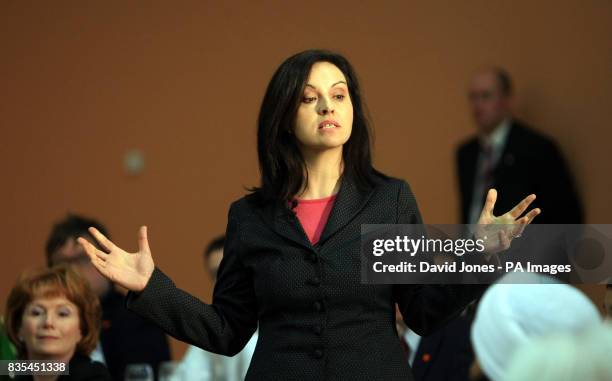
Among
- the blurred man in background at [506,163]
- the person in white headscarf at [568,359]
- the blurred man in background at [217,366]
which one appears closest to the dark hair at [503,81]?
the blurred man in background at [506,163]

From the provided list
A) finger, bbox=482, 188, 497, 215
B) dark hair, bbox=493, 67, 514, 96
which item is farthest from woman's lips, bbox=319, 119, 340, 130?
dark hair, bbox=493, 67, 514, 96

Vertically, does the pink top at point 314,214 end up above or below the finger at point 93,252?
above

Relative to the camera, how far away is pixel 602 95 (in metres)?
5.80

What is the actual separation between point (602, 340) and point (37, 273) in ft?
9.33

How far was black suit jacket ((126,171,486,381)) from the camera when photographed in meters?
2.97

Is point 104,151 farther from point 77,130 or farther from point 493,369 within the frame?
point 493,369

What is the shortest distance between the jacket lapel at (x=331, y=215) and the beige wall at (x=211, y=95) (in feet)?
9.31

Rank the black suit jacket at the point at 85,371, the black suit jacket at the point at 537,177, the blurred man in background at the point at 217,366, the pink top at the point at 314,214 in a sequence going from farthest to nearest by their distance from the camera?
1. the black suit jacket at the point at 537,177
2. the blurred man in background at the point at 217,366
3. the black suit jacket at the point at 85,371
4. the pink top at the point at 314,214

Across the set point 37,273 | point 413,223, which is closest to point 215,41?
point 37,273

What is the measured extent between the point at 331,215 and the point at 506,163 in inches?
116

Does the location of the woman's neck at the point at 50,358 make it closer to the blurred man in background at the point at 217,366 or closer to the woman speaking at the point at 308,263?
the blurred man in background at the point at 217,366

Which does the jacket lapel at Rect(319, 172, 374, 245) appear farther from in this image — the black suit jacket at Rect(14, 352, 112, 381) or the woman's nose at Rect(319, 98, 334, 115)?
the black suit jacket at Rect(14, 352, 112, 381)

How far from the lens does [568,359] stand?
1807 millimetres

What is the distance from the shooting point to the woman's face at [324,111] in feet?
10.2
